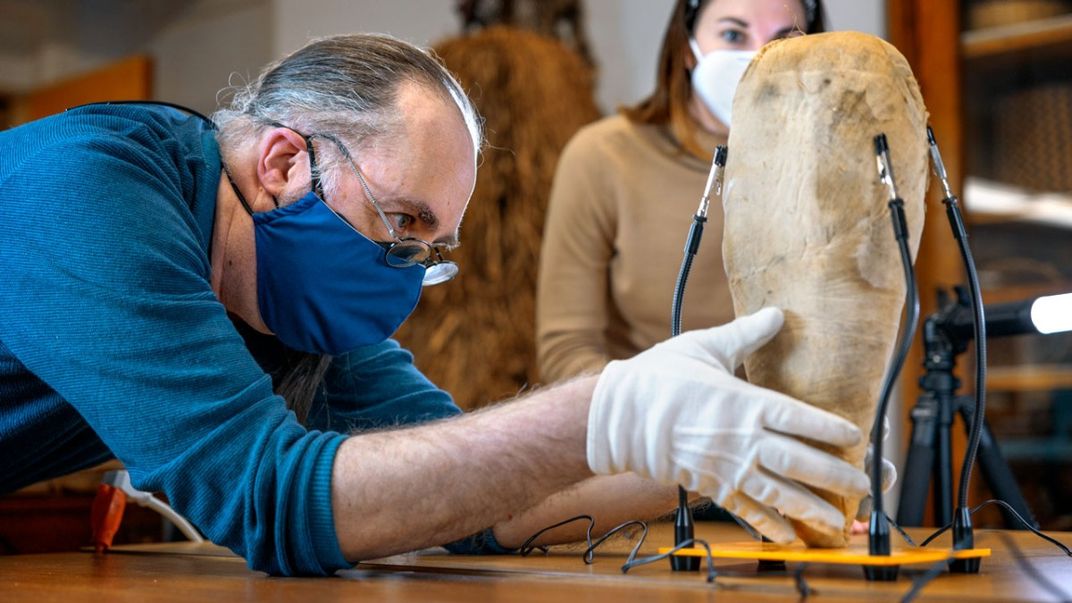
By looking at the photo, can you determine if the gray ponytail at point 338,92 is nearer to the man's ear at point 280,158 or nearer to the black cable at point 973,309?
the man's ear at point 280,158

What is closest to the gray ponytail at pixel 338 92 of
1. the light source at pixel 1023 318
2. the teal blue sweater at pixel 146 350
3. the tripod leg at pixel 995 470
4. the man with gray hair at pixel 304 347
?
the man with gray hair at pixel 304 347

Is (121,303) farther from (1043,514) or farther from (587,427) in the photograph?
(1043,514)

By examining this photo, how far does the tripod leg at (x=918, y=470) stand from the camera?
158cm

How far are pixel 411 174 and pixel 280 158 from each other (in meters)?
0.15

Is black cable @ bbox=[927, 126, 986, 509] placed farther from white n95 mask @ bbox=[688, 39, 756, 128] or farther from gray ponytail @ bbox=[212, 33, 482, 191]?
white n95 mask @ bbox=[688, 39, 756, 128]

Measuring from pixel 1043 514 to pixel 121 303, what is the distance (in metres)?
2.16

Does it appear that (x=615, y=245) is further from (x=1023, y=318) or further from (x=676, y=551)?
(x=676, y=551)

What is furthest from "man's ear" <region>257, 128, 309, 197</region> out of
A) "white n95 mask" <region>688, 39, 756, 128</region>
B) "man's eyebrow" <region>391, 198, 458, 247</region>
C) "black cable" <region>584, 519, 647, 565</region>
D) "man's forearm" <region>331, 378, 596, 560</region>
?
"white n95 mask" <region>688, 39, 756, 128</region>

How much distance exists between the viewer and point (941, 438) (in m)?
1.57

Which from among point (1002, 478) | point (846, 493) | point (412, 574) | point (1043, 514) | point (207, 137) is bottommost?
point (1043, 514)

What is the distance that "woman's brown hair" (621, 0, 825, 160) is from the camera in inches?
77.2

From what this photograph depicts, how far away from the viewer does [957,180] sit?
2611 mm

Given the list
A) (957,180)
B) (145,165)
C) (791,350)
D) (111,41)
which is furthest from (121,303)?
(111,41)

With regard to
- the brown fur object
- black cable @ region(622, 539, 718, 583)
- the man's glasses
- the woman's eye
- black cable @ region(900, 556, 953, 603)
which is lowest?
the brown fur object
